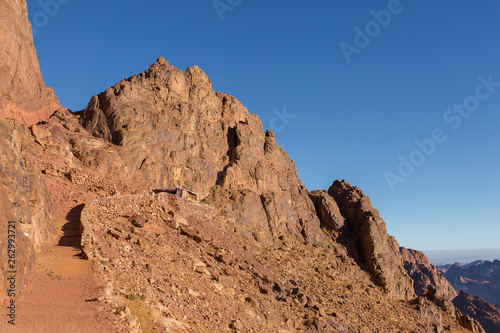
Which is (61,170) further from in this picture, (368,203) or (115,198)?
(368,203)

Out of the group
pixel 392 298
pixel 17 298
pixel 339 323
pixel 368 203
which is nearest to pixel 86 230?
pixel 17 298

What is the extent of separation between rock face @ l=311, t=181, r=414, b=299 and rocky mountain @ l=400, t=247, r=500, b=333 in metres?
38.3

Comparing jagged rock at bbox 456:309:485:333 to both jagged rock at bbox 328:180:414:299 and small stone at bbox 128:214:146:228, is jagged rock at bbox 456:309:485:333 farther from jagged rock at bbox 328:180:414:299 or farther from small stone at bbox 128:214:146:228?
small stone at bbox 128:214:146:228

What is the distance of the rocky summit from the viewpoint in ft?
45.7

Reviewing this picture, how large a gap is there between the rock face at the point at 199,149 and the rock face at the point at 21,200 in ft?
57.7

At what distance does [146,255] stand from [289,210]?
31.1 m

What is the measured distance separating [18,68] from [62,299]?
28.4 m

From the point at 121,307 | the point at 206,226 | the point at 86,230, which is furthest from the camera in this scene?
the point at 206,226

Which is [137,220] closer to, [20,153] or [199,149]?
[20,153]

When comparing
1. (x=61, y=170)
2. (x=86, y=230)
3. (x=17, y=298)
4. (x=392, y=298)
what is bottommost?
(x=392, y=298)

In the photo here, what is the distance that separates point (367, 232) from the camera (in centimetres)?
5097

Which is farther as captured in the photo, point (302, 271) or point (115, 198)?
point (302, 271)

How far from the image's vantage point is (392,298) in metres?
45.1

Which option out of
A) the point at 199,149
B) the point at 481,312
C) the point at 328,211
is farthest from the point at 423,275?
the point at 199,149
